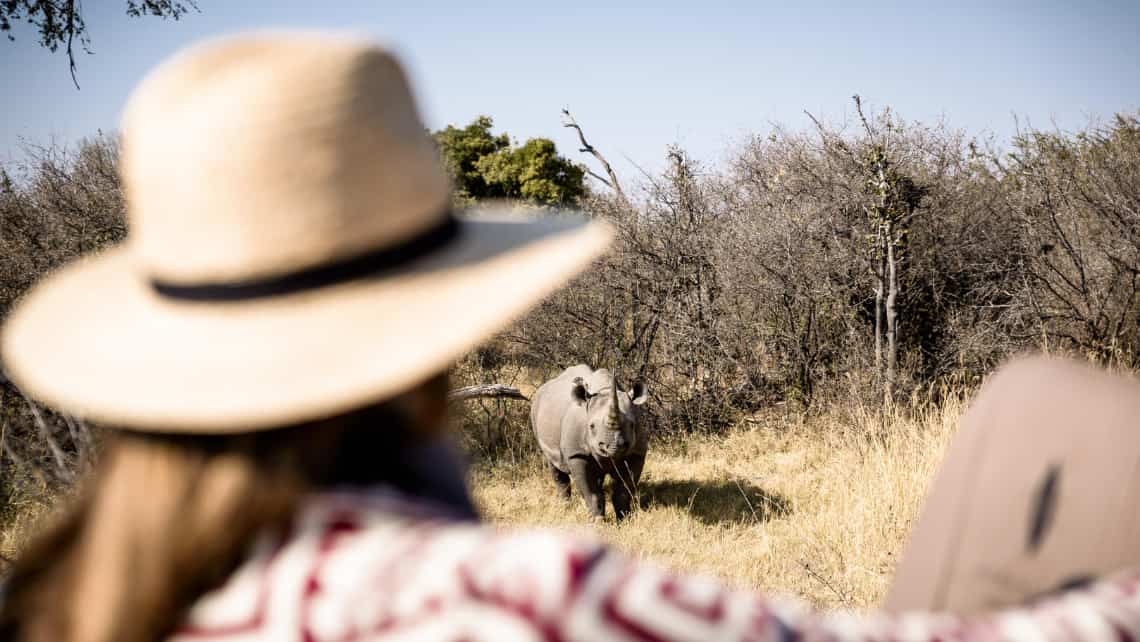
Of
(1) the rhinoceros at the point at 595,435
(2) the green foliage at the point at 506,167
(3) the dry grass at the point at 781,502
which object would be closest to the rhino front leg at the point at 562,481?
(3) the dry grass at the point at 781,502

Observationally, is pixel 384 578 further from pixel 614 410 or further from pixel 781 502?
pixel 781 502

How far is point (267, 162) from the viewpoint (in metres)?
0.84

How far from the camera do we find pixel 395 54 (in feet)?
3.23

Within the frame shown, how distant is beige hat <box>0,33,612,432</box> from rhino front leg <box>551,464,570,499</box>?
289 inches

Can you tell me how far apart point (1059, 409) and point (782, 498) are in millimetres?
6732

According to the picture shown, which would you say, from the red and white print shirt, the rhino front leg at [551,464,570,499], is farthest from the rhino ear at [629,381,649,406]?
the red and white print shirt

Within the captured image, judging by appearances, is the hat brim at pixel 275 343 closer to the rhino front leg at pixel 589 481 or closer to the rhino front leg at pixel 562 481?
the rhino front leg at pixel 589 481

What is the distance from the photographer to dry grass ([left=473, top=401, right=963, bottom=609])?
17.2ft

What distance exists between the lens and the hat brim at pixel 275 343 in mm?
792

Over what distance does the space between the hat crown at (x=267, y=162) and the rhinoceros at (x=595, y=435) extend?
5.56 metres

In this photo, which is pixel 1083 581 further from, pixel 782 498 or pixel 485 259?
pixel 782 498

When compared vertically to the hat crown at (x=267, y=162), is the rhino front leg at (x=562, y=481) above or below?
below

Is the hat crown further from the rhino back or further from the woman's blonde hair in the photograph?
the rhino back

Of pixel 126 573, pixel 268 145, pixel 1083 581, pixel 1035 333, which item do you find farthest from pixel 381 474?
pixel 1035 333
